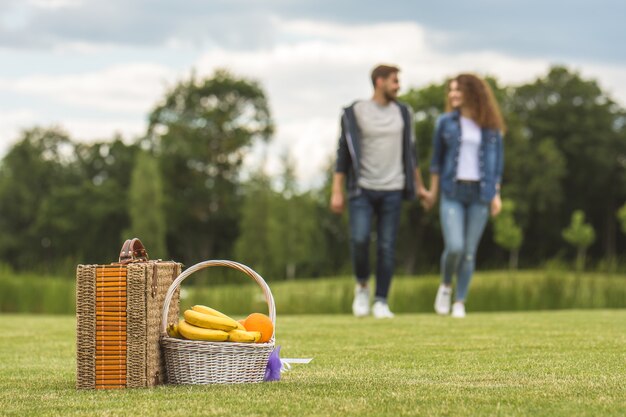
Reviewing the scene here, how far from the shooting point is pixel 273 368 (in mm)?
4594

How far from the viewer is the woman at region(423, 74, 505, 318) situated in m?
8.93

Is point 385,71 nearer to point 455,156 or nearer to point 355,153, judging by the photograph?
point 355,153

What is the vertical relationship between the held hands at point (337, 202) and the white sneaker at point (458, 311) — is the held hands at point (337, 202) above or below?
above

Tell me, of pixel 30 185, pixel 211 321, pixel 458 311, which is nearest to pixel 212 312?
pixel 211 321

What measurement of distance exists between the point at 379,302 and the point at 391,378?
4.53 m

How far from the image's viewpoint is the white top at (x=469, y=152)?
29.2ft

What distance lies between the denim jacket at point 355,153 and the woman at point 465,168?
0.24m

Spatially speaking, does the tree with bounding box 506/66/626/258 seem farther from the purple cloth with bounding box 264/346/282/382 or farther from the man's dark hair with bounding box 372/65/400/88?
the purple cloth with bounding box 264/346/282/382

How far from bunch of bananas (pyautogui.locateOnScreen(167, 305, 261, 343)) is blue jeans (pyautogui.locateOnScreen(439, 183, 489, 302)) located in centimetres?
452

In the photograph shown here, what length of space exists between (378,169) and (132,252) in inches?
177

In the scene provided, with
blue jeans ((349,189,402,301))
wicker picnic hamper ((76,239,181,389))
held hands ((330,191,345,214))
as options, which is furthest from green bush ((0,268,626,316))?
wicker picnic hamper ((76,239,181,389))

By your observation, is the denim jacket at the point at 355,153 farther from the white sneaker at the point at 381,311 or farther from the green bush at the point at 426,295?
the green bush at the point at 426,295

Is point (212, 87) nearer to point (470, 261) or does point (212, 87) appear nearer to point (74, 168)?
point (74, 168)

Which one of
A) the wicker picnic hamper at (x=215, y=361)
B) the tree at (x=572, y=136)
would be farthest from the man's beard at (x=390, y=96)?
the tree at (x=572, y=136)
